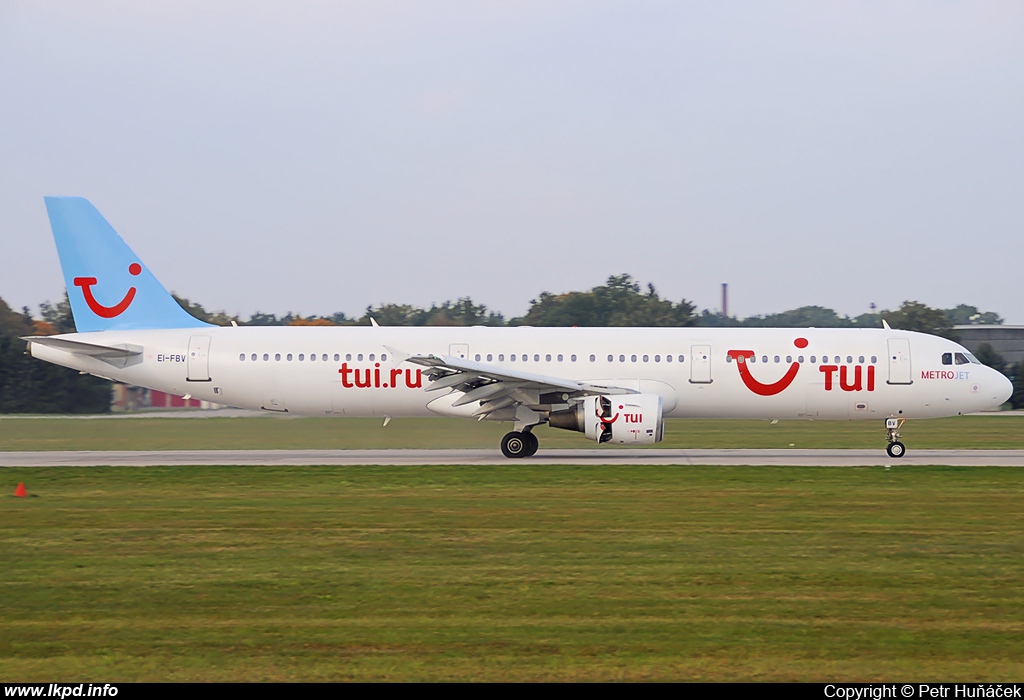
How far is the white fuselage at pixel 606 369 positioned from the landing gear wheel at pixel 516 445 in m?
1.26

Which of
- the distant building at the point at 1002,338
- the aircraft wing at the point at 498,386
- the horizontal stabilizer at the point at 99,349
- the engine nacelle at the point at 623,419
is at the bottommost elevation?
the engine nacelle at the point at 623,419

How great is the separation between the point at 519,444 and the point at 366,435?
234 inches

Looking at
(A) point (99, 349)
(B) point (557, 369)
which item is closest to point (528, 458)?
(B) point (557, 369)

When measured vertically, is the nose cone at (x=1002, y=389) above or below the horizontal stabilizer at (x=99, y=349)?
below

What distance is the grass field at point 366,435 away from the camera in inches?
1131

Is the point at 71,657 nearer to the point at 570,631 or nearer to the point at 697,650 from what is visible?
the point at 570,631

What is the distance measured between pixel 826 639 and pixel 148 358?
2148 centimetres

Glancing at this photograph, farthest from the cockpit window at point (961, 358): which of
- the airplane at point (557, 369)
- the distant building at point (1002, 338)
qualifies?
the distant building at point (1002, 338)

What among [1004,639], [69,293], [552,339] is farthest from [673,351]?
[1004,639]

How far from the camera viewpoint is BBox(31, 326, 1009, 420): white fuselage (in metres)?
26.0

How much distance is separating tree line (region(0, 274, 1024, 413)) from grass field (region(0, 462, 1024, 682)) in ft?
81.2

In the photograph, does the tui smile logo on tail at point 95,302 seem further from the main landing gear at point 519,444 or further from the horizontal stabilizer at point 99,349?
the main landing gear at point 519,444

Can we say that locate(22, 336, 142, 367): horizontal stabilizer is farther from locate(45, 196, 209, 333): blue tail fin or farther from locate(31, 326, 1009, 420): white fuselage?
locate(45, 196, 209, 333): blue tail fin

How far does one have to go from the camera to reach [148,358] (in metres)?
26.4
